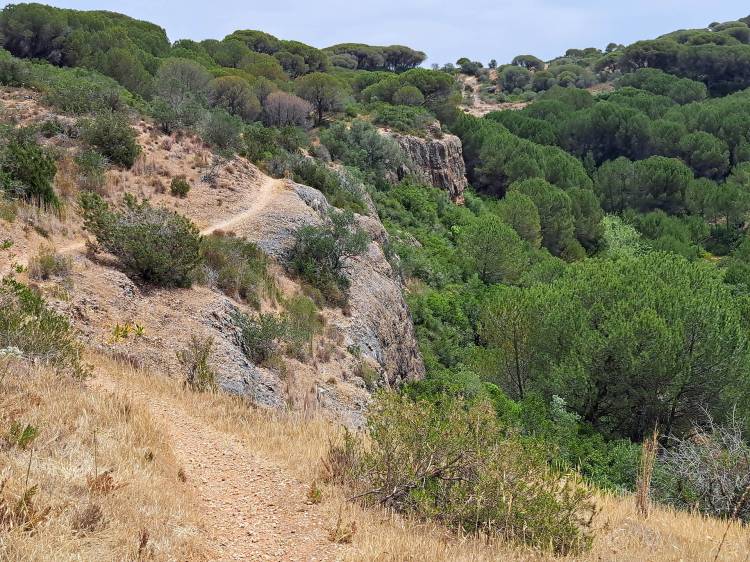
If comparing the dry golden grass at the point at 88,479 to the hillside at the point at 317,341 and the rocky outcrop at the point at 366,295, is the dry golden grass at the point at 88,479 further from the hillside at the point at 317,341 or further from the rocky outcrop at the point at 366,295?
the rocky outcrop at the point at 366,295

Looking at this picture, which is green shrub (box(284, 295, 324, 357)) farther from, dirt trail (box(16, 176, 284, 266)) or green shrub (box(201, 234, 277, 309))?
dirt trail (box(16, 176, 284, 266))

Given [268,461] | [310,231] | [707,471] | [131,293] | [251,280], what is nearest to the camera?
[268,461]

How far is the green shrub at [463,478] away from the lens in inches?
196

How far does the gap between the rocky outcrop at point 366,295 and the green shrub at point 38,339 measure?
27.3 feet

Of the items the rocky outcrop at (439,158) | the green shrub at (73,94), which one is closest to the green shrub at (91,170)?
the green shrub at (73,94)

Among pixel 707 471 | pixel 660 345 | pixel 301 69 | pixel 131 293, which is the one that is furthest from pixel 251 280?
pixel 301 69

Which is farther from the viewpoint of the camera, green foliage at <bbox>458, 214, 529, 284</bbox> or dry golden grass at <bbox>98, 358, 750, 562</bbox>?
green foliage at <bbox>458, 214, 529, 284</bbox>

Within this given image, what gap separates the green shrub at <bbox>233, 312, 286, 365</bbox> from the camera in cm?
1137

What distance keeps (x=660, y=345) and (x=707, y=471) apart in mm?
7954

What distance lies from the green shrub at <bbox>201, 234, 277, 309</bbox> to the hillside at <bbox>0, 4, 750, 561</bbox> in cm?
10

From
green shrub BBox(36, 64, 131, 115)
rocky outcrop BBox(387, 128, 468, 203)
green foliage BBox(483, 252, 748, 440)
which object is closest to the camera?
green foliage BBox(483, 252, 748, 440)

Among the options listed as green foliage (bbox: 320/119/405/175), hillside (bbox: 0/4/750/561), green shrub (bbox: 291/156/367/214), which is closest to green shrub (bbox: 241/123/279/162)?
hillside (bbox: 0/4/750/561)

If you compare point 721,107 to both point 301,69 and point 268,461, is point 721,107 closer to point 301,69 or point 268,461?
point 301,69

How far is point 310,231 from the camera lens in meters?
16.7
